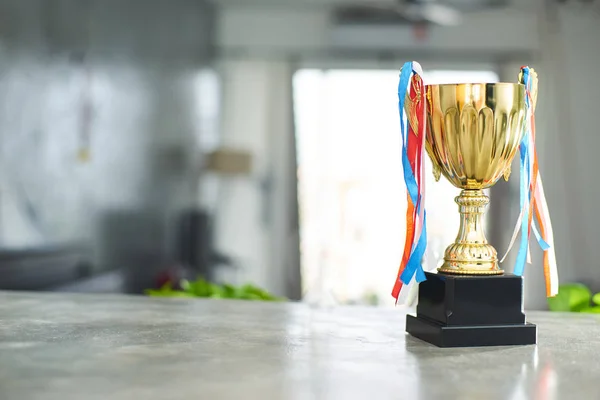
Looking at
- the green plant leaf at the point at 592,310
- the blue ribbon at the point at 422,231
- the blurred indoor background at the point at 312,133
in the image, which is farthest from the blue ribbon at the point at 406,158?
the blurred indoor background at the point at 312,133

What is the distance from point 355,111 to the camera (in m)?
3.36

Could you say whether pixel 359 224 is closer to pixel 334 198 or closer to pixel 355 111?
pixel 334 198

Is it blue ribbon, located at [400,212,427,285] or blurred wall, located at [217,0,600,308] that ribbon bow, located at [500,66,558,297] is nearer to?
blue ribbon, located at [400,212,427,285]

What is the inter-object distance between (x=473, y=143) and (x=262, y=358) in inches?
18.0

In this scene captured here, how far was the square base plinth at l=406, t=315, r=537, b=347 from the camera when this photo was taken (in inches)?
46.6

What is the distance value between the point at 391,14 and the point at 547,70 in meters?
0.73

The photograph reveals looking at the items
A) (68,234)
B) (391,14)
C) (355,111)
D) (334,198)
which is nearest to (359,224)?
(334,198)

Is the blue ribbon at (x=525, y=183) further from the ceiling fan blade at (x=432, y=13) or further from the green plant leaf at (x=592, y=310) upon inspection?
the ceiling fan blade at (x=432, y=13)

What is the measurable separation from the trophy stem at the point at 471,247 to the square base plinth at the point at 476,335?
0.09 m

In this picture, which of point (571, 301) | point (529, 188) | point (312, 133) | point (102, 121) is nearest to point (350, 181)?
point (312, 133)

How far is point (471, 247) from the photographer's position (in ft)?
3.98

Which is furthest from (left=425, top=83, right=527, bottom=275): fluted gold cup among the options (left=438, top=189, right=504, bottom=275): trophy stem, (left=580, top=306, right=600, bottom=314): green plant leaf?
(left=580, top=306, right=600, bottom=314): green plant leaf

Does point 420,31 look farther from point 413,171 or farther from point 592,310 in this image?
point 413,171

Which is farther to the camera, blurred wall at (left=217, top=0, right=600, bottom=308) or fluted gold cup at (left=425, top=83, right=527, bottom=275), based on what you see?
blurred wall at (left=217, top=0, right=600, bottom=308)
